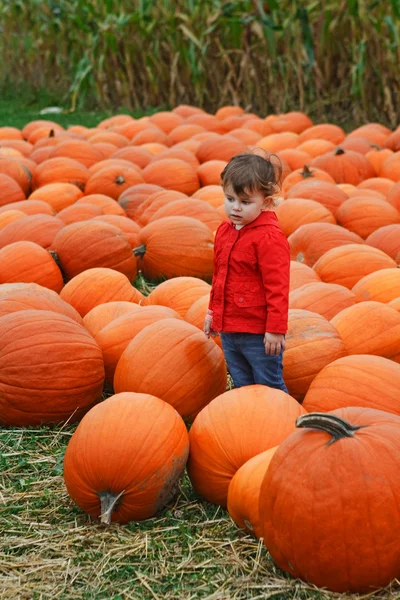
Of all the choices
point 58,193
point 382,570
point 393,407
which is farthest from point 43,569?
point 58,193

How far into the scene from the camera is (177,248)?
5.86 m

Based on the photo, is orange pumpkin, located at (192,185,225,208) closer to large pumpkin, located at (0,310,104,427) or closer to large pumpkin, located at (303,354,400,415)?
large pumpkin, located at (0,310,104,427)

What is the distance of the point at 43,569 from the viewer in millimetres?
2797

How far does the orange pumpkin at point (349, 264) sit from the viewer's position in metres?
5.29

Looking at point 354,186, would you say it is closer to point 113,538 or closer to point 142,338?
point 142,338

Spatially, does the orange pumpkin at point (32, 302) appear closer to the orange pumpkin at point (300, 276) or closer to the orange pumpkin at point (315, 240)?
the orange pumpkin at point (300, 276)

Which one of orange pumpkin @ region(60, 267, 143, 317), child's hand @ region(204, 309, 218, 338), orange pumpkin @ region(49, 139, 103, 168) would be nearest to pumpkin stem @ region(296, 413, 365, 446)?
child's hand @ region(204, 309, 218, 338)

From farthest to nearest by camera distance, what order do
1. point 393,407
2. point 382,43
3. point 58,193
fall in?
point 382,43 → point 58,193 → point 393,407

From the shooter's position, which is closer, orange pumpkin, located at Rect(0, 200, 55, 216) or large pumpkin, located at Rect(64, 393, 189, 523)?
large pumpkin, located at Rect(64, 393, 189, 523)

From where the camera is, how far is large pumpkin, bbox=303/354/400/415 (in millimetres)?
3463

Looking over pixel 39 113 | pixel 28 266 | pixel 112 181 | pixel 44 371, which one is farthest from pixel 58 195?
pixel 39 113

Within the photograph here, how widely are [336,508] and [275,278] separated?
129cm

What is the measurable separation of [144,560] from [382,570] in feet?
2.63

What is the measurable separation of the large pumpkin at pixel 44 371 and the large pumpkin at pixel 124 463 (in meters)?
0.67
